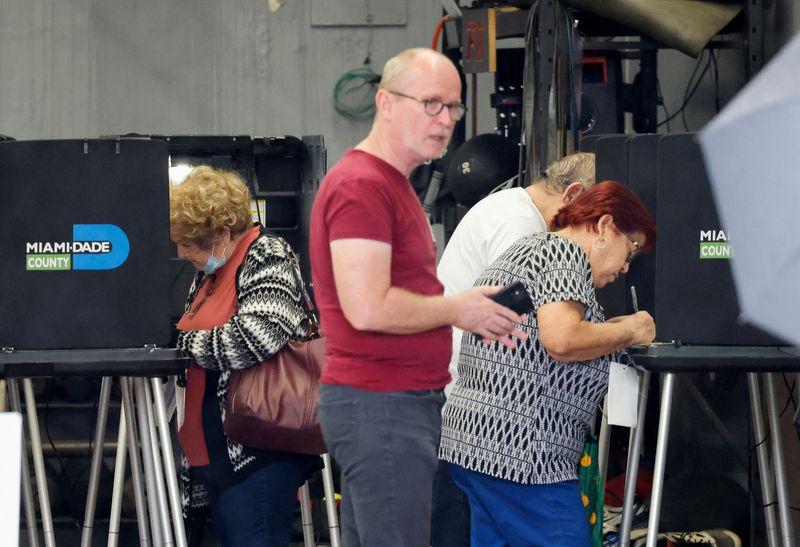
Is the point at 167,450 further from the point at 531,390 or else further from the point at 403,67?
the point at 403,67

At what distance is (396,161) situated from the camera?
234 cm

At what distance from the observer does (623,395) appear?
292cm

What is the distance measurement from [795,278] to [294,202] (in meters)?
3.18

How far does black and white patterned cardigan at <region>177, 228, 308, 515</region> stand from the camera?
9.99 ft

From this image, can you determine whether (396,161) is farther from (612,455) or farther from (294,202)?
(612,455)

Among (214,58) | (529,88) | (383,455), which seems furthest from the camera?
(214,58)

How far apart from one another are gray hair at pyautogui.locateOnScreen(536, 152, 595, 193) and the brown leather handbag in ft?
2.43

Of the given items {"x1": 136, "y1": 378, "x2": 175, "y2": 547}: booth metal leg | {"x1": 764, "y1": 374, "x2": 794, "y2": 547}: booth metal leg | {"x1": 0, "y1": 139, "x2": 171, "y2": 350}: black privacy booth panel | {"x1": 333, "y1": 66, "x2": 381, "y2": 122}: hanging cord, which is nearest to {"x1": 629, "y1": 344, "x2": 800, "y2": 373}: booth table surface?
{"x1": 764, "y1": 374, "x2": 794, "y2": 547}: booth metal leg

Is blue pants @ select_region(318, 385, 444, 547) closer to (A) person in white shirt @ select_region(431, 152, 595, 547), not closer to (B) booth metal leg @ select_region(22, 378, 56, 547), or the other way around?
(A) person in white shirt @ select_region(431, 152, 595, 547)

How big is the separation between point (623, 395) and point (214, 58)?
16.5 ft

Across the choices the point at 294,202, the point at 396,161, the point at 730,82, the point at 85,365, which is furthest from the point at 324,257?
the point at 730,82

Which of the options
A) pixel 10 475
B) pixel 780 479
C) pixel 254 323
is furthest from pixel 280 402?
pixel 10 475

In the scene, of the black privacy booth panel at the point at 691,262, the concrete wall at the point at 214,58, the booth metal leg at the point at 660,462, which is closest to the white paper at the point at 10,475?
the black privacy booth panel at the point at 691,262

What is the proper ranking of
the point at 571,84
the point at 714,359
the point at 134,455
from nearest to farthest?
the point at 714,359
the point at 134,455
the point at 571,84
